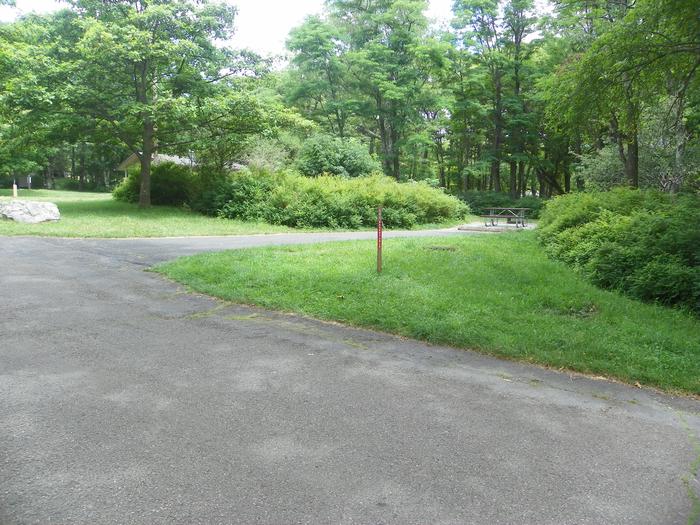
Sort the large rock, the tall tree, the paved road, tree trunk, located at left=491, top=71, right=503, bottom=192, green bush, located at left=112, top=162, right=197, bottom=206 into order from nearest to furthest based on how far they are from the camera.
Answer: the paved road → the large rock → the tall tree → green bush, located at left=112, top=162, right=197, bottom=206 → tree trunk, located at left=491, top=71, right=503, bottom=192

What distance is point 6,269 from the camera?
8.23 meters

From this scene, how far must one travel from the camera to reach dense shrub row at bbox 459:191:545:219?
2982cm

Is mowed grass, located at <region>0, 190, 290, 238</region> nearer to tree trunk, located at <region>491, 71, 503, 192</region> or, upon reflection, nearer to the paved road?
the paved road

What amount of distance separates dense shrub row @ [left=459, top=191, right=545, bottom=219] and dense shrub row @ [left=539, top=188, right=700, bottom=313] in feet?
63.5

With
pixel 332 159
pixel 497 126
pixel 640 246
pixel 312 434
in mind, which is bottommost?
pixel 312 434

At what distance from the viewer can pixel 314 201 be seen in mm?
18578

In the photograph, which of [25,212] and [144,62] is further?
[144,62]

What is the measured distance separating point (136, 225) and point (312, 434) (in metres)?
14.2

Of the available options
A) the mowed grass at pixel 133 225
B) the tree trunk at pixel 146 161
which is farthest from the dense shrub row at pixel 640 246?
the tree trunk at pixel 146 161

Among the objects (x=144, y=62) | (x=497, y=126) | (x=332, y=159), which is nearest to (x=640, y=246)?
(x=144, y=62)

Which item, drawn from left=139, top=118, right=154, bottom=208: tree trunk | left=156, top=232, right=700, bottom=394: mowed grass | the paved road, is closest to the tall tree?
left=139, top=118, right=154, bottom=208: tree trunk

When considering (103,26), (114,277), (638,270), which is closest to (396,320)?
(638,270)

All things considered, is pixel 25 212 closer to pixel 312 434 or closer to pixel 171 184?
pixel 171 184

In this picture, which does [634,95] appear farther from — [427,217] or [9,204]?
[9,204]
